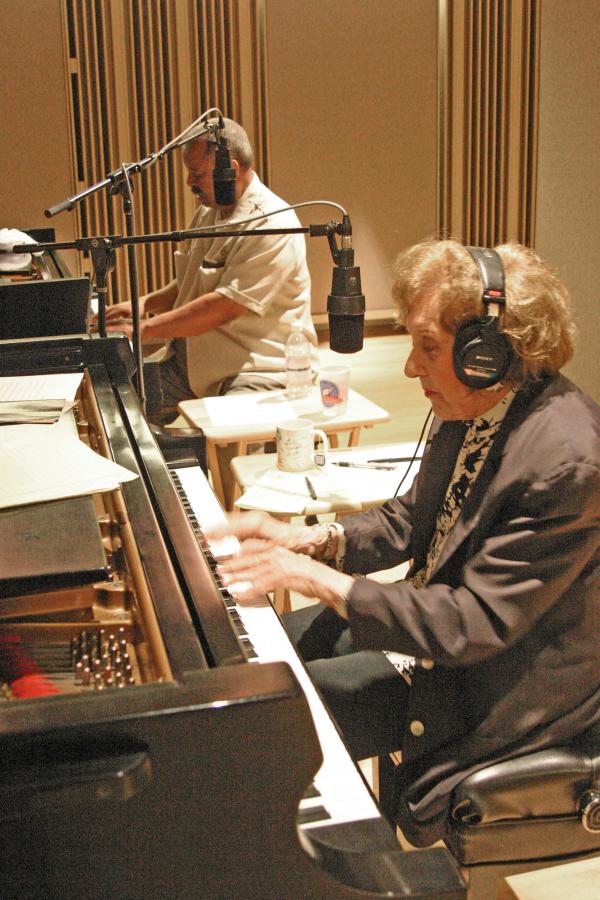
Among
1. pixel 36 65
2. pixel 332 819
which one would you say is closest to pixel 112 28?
pixel 36 65

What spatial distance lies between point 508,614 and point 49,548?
698 millimetres

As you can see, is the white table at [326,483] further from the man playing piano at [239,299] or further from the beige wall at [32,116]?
the beige wall at [32,116]

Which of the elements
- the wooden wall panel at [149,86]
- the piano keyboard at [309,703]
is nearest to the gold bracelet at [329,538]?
the piano keyboard at [309,703]

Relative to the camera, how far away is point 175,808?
2.67 feet

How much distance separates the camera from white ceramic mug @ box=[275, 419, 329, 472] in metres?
2.47

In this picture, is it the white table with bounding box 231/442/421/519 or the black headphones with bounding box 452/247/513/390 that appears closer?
the black headphones with bounding box 452/247/513/390

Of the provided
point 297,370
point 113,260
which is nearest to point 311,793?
point 113,260

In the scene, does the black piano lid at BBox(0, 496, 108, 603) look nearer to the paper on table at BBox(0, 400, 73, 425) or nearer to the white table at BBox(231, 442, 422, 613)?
the paper on table at BBox(0, 400, 73, 425)

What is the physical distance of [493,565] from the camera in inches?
56.4

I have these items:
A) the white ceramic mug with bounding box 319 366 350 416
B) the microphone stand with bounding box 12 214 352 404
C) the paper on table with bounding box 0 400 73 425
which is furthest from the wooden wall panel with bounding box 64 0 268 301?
the paper on table with bounding box 0 400 73 425

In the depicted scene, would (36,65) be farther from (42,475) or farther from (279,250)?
(42,475)

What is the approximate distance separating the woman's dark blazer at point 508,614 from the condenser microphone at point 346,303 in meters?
0.51

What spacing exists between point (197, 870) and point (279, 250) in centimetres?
290

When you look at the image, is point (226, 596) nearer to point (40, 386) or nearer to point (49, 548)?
point (49, 548)
